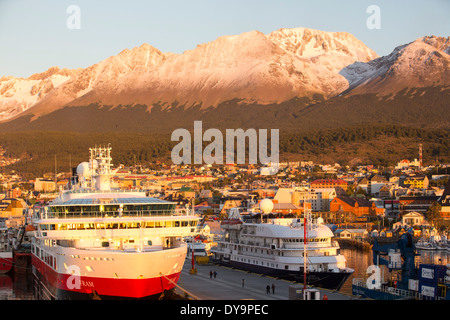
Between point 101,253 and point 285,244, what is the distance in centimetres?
1172

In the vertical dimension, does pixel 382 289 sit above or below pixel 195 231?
below

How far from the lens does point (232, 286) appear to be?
3541 cm

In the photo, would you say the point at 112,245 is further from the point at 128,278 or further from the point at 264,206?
the point at 264,206

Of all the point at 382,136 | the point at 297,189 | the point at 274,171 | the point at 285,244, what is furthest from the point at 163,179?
the point at 285,244

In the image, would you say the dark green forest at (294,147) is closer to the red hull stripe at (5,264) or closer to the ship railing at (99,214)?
the red hull stripe at (5,264)

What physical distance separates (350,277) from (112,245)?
17.1 meters

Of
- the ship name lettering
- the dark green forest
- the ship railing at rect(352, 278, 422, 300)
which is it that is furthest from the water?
the dark green forest

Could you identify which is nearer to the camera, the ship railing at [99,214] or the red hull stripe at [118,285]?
the red hull stripe at [118,285]

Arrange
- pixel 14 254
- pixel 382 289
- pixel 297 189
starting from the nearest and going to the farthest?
1. pixel 382 289
2. pixel 14 254
3. pixel 297 189

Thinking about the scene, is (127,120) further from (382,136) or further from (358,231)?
(358,231)

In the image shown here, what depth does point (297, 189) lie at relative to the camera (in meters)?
96.9

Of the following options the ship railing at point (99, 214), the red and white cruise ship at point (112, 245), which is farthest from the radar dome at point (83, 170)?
the ship railing at point (99, 214)

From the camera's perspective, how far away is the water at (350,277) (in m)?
37.3

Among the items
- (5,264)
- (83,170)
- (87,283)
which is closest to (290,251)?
(87,283)
